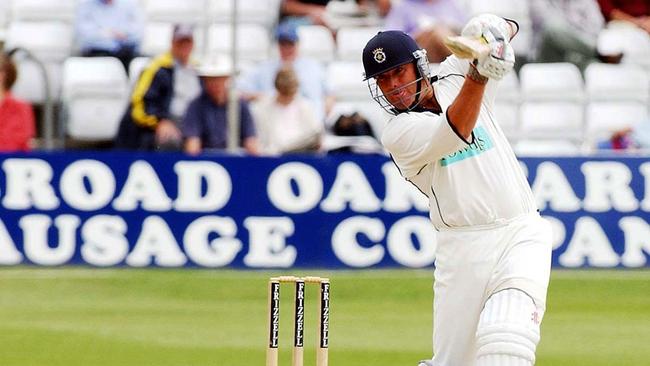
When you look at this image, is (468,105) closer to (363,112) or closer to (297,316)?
(297,316)

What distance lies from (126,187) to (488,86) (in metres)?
6.55

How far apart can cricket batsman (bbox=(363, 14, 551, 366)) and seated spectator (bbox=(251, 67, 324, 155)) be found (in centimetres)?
650

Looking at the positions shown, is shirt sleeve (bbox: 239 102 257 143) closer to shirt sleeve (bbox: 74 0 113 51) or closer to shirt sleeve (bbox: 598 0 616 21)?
shirt sleeve (bbox: 74 0 113 51)

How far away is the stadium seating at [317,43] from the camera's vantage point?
1354 centimetres

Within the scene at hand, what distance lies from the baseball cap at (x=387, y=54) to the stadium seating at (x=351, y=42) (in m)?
7.84

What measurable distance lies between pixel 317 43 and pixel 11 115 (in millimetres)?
2817

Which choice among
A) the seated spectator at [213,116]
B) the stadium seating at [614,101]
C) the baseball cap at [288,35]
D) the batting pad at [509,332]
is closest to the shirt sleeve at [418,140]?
the batting pad at [509,332]

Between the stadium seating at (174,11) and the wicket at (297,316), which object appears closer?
the wicket at (297,316)

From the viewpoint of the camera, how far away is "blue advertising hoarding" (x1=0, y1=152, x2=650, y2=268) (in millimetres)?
11938

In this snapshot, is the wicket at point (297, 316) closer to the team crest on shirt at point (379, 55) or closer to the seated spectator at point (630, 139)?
the team crest on shirt at point (379, 55)

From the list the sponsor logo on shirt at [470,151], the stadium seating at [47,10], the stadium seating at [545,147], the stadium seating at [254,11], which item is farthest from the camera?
the stadium seating at [254,11]

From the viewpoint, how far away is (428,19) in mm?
13117

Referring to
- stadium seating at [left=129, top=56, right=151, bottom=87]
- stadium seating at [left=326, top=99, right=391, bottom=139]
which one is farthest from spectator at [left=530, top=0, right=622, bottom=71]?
stadium seating at [left=129, top=56, right=151, bottom=87]

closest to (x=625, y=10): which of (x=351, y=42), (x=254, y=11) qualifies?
(x=351, y=42)
